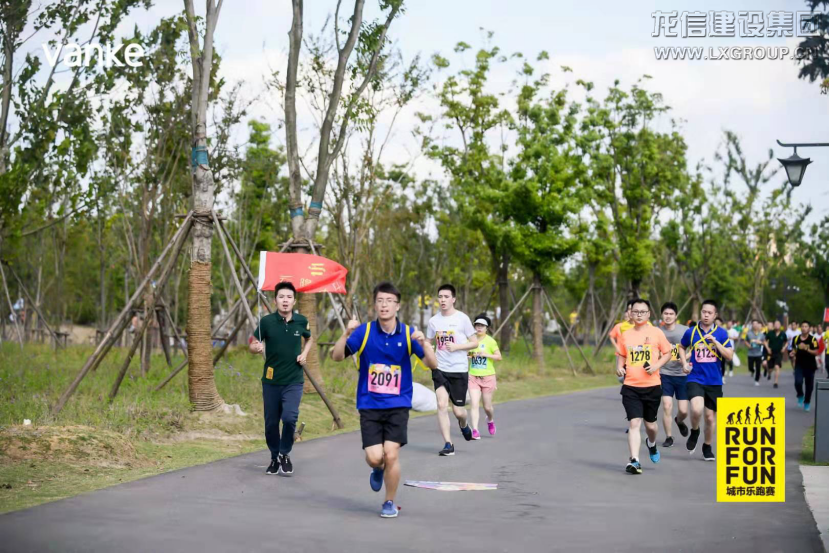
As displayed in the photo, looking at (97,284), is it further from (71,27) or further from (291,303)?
(291,303)

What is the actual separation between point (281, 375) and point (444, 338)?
283cm

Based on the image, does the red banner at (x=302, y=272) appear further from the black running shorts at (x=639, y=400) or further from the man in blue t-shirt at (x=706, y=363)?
the black running shorts at (x=639, y=400)

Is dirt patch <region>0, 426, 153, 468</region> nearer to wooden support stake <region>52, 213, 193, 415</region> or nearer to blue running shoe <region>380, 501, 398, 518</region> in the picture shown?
wooden support stake <region>52, 213, 193, 415</region>

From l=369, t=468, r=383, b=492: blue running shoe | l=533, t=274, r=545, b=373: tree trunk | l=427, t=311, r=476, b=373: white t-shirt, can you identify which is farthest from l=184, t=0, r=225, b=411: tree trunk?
l=533, t=274, r=545, b=373: tree trunk

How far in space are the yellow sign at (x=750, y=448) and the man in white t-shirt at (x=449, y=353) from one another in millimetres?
3774

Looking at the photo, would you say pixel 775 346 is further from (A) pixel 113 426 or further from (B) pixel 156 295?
(A) pixel 113 426

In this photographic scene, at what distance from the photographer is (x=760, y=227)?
51.7 m

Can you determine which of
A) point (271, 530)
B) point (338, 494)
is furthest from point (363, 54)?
point (271, 530)

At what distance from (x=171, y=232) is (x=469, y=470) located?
20275mm

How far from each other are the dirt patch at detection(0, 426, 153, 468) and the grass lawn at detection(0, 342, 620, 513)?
0.01 m

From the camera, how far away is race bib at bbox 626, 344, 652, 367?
38.3 feet

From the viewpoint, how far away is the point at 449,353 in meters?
13.3

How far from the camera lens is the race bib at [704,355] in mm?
13008

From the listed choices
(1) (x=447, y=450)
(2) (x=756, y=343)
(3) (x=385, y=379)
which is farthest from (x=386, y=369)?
(2) (x=756, y=343)
